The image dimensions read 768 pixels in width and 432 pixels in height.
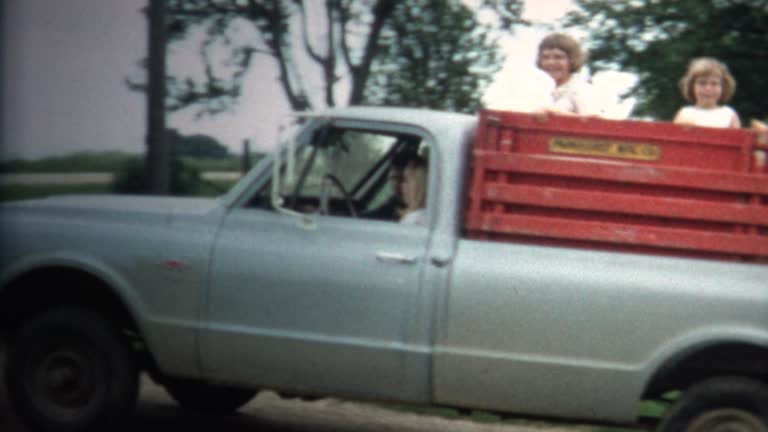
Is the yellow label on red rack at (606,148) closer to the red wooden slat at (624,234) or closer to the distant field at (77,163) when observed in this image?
the red wooden slat at (624,234)

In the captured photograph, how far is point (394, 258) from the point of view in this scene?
5547 millimetres

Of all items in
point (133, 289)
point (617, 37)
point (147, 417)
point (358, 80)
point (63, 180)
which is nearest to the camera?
point (133, 289)

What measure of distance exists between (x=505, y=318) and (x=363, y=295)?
0.64 meters

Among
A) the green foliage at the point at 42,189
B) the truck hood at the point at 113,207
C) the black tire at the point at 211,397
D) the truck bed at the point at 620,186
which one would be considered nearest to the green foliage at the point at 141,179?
the green foliage at the point at 42,189

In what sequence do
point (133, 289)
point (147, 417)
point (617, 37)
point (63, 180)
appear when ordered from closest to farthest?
point (133, 289)
point (147, 417)
point (617, 37)
point (63, 180)

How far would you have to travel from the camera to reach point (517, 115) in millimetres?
5531

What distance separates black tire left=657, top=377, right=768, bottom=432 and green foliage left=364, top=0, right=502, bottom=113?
871 centimetres

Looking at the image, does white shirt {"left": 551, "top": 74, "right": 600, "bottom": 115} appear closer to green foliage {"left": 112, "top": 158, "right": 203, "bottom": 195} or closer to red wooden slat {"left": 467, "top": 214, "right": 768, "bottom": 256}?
red wooden slat {"left": 467, "top": 214, "right": 768, "bottom": 256}

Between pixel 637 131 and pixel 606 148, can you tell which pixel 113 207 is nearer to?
pixel 606 148

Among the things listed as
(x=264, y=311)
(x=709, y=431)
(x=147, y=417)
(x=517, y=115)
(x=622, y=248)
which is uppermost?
(x=517, y=115)

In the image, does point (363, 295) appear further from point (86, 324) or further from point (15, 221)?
point (15, 221)

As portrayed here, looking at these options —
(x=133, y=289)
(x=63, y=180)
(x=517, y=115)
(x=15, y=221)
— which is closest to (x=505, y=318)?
(x=517, y=115)

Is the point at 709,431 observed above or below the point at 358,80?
below

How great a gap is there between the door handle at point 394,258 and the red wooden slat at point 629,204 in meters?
0.44
